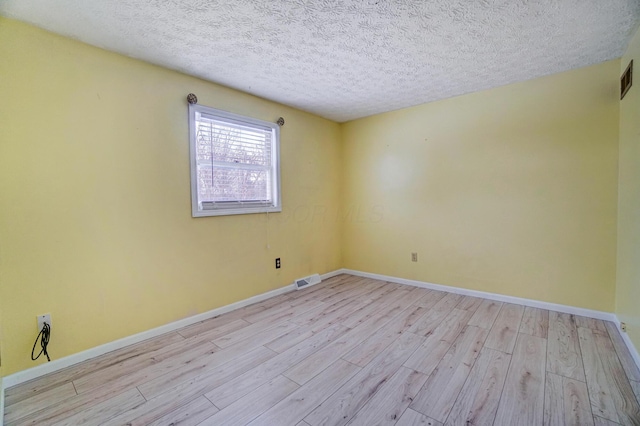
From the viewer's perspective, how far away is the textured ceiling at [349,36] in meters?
1.67

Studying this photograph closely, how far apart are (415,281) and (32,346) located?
3645 millimetres

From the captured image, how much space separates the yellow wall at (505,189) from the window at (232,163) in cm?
150

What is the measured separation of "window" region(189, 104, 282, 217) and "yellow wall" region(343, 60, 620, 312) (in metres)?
1.50

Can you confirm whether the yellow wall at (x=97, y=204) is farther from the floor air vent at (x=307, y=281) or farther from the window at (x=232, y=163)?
the floor air vent at (x=307, y=281)

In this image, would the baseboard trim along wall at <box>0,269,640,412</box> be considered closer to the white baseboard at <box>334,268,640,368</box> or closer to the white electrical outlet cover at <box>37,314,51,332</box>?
the white baseboard at <box>334,268,640,368</box>

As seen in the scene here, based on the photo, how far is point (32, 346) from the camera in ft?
5.94

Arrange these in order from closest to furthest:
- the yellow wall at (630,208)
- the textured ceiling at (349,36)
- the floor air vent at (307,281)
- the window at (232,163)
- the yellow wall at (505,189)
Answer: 1. the textured ceiling at (349,36)
2. the yellow wall at (630,208)
3. the yellow wall at (505,189)
4. the window at (232,163)
5. the floor air vent at (307,281)

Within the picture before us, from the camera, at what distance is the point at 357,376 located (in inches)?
70.1

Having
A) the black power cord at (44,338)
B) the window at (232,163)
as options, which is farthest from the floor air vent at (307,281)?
the black power cord at (44,338)

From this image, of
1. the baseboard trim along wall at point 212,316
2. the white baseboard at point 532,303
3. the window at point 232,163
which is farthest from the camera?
the window at point 232,163

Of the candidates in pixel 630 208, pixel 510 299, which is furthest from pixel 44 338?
pixel 630 208

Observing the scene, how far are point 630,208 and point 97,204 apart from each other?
13.2ft

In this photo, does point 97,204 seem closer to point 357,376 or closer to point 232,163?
point 232,163

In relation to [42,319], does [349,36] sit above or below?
above
